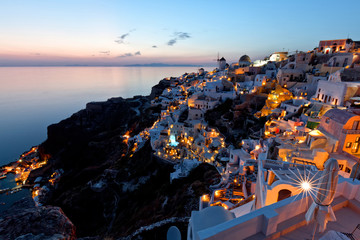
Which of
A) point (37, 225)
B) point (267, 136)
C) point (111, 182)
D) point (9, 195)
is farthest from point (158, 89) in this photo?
point (37, 225)

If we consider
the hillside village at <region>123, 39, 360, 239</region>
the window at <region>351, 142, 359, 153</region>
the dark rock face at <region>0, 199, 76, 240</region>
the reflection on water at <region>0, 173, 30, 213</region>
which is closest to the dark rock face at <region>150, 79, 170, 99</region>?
the hillside village at <region>123, 39, 360, 239</region>

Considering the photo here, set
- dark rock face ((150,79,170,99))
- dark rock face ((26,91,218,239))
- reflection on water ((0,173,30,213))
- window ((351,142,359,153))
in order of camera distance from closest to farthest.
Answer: window ((351,142,359,153)), dark rock face ((26,91,218,239)), reflection on water ((0,173,30,213)), dark rock face ((150,79,170,99))

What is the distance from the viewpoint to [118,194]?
33.5m

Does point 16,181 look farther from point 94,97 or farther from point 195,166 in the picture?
point 94,97

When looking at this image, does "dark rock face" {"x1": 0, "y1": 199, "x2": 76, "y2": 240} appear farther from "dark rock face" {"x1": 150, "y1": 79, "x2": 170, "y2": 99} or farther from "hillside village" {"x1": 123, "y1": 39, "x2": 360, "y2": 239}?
"dark rock face" {"x1": 150, "y1": 79, "x2": 170, "y2": 99}

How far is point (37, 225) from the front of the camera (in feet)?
41.8

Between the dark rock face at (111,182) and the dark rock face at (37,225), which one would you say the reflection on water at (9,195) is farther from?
the dark rock face at (37,225)

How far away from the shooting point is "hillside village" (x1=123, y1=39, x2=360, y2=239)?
6.59 meters

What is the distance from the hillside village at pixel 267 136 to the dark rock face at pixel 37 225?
10978mm

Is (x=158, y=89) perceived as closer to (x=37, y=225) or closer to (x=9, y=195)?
(x=9, y=195)

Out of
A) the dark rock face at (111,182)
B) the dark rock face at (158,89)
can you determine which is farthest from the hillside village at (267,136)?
the dark rock face at (158,89)

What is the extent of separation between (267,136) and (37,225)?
25.0 metres

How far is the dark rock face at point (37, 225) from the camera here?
11.8 m

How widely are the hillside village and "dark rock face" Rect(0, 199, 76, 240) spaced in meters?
11.0
